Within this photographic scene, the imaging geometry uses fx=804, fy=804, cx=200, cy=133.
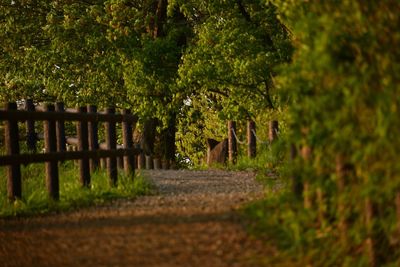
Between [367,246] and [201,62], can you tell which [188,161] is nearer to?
[201,62]

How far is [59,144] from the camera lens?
13383mm

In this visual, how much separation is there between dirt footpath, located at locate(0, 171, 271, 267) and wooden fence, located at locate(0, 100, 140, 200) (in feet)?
3.89

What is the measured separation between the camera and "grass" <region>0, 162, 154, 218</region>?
1123cm

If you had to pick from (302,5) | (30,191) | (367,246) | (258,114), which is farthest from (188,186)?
(258,114)

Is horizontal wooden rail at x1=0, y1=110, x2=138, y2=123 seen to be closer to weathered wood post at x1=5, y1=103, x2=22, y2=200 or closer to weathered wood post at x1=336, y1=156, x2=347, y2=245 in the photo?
weathered wood post at x1=5, y1=103, x2=22, y2=200

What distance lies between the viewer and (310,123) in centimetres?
750

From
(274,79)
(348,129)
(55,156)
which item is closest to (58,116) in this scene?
(55,156)

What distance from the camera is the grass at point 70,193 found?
11.2m

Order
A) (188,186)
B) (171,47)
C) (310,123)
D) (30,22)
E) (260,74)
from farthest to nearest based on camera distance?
(30,22)
(171,47)
(260,74)
(188,186)
(310,123)

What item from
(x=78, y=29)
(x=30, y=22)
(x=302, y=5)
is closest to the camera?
(x=302, y=5)

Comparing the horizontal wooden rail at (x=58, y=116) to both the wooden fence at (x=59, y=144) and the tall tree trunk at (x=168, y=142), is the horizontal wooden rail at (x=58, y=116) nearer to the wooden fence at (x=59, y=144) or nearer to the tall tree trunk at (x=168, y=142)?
the wooden fence at (x=59, y=144)

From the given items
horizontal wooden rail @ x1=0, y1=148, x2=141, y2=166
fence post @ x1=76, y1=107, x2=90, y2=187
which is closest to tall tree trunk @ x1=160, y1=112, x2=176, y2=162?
horizontal wooden rail @ x1=0, y1=148, x2=141, y2=166

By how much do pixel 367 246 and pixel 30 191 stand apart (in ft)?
23.1

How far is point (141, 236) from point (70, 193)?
404cm
